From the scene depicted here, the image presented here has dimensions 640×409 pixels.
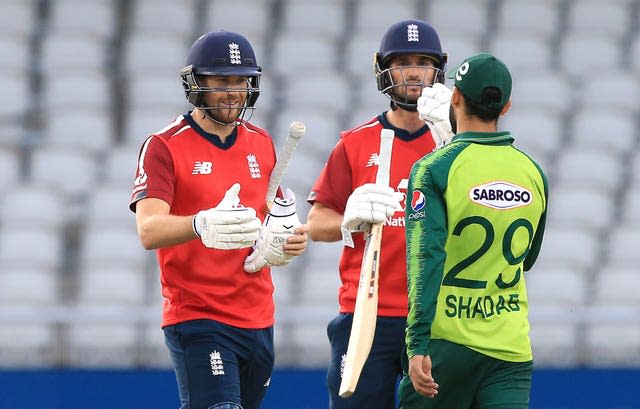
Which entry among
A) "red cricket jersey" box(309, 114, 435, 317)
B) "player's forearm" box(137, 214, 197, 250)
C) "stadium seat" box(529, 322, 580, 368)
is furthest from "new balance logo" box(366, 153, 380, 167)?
"stadium seat" box(529, 322, 580, 368)

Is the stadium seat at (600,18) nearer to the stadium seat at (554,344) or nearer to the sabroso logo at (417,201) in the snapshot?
the stadium seat at (554,344)

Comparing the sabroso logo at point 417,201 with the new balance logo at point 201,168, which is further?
the new balance logo at point 201,168

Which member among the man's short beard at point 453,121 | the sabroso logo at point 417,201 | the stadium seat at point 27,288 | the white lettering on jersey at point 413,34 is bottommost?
the stadium seat at point 27,288

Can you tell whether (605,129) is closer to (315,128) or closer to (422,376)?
(315,128)

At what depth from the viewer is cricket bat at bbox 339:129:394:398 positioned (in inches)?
167

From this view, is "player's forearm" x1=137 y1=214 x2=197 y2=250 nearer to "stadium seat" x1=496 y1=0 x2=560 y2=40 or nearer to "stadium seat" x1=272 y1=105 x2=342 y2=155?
"stadium seat" x1=272 y1=105 x2=342 y2=155

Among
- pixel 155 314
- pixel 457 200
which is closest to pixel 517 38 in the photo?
pixel 155 314

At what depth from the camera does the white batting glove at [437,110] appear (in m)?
4.54

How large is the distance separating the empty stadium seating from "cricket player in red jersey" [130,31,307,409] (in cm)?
230

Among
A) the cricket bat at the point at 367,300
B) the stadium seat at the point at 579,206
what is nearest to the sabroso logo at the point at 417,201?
the cricket bat at the point at 367,300

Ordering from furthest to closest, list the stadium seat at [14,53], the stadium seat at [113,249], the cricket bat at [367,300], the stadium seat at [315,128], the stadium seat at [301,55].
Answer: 1. the stadium seat at [301,55]
2. the stadium seat at [14,53]
3. the stadium seat at [315,128]
4. the stadium seat at [113,249]
5. the cricket bat at [367,300]

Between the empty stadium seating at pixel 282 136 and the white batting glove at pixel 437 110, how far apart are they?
258 cm

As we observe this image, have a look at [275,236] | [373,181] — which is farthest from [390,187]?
[275,236]

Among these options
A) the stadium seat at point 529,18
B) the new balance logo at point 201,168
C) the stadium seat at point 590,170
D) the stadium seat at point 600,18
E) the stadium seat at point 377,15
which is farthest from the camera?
the stadium seat at point 600,18
